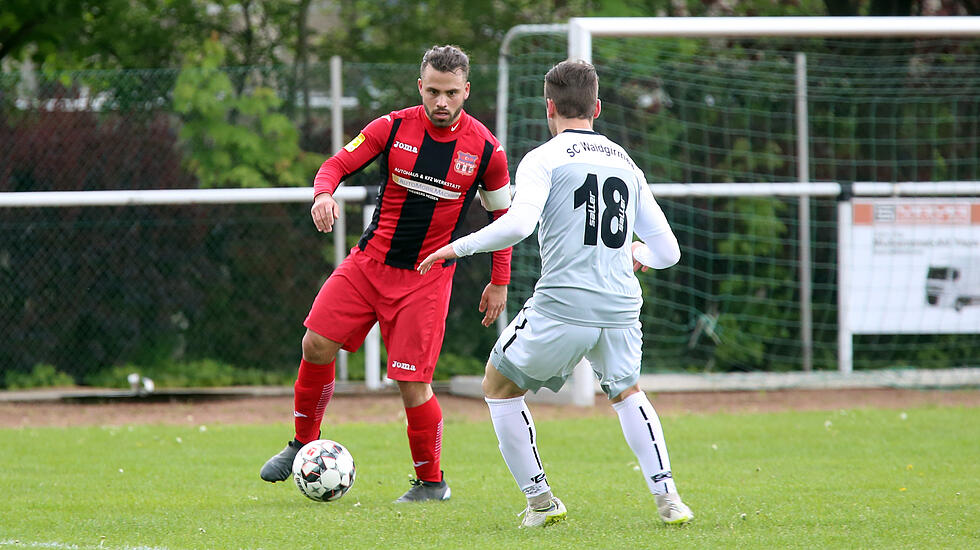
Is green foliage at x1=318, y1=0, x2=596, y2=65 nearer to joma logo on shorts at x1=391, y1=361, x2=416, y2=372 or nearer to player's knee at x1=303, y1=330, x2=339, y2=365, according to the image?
player's knee at x1=303, y1=330, x2=339, y2=365

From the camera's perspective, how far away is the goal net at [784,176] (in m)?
10.4

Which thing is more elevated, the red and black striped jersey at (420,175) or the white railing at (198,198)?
the red and black striped jersey at (420,175)

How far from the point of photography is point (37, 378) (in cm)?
985

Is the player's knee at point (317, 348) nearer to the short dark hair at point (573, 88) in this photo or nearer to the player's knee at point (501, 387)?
the player's knee at point (501, 387)

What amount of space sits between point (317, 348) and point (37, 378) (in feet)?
17.9

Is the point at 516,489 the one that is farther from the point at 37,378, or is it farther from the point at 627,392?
the point at 37,378

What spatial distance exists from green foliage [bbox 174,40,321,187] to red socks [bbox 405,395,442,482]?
5.16m

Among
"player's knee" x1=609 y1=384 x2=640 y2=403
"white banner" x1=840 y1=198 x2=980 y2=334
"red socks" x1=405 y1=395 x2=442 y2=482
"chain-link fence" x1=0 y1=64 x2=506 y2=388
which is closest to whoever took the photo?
"player's knee" x1=609 y1=384 x2=640 y2=403

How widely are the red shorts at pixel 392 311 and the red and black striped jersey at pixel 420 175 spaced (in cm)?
9

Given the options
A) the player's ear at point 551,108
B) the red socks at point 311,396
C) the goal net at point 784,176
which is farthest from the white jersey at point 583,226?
Result: the goal net at point 784,176

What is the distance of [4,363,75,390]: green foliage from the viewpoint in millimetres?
9812

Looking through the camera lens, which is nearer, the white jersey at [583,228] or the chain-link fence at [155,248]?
the white jersey at [583,228]

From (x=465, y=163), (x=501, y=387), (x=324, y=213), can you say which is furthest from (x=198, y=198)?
(x=501, y=387)

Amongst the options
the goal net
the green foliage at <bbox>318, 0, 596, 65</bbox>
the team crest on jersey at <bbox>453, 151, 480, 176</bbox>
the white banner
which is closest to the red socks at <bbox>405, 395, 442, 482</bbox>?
the team crest on jersey at <bbox>453, 151, 480, 176</bbox>
